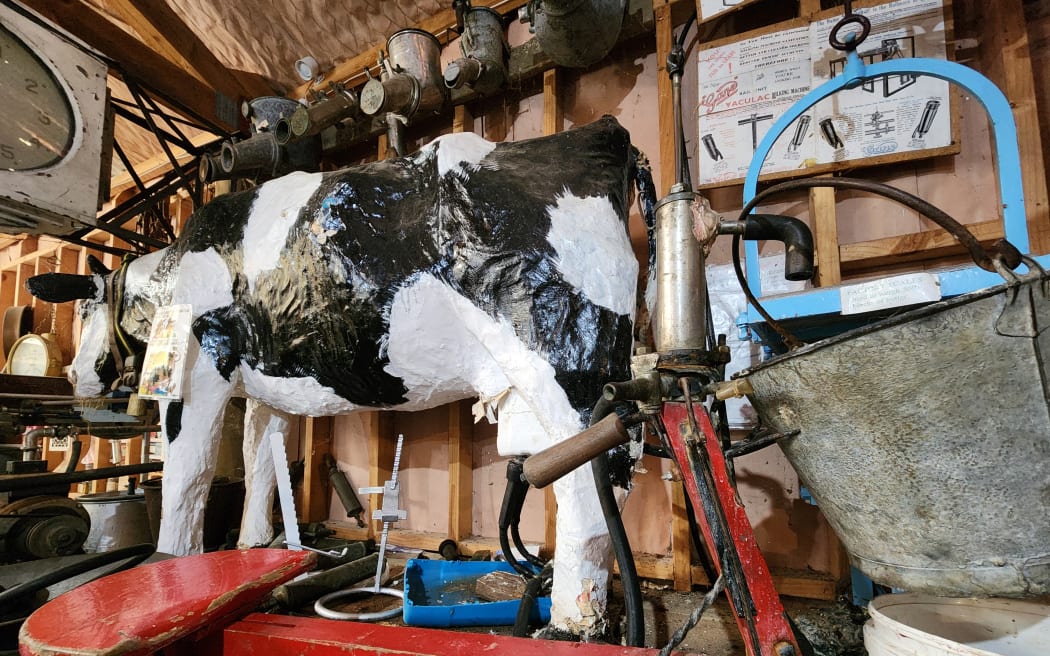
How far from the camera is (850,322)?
1388 millimetres

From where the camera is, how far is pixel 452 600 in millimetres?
1638

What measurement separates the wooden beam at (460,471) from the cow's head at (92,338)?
1.61 metres

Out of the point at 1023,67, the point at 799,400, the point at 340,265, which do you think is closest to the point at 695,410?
the point at 799,400

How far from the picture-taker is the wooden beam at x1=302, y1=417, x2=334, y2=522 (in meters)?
2.85

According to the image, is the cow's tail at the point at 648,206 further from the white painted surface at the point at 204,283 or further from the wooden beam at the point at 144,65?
the wooden beam at the point at 144,65

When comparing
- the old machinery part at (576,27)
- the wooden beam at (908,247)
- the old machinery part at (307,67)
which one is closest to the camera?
the wooden beam at (908,247)

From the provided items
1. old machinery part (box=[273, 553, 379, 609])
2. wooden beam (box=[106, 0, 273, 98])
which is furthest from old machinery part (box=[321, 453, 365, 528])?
wooden beam (box=[106, 0, 273, 98])

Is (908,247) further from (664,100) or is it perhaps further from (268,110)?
(268,110)

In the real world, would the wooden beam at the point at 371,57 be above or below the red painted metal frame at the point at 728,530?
above

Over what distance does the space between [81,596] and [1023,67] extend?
9.09ft

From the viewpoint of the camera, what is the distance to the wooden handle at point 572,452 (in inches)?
28.4

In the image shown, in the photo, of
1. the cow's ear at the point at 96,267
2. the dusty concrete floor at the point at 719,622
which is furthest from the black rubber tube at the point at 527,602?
the cow's ear at the point at 96,267

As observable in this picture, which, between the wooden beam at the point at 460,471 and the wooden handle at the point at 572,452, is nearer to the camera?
the wooden handle at the point at 572,452

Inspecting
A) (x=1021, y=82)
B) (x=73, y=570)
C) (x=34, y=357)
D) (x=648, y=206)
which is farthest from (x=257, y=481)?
(x=34, y=357)
